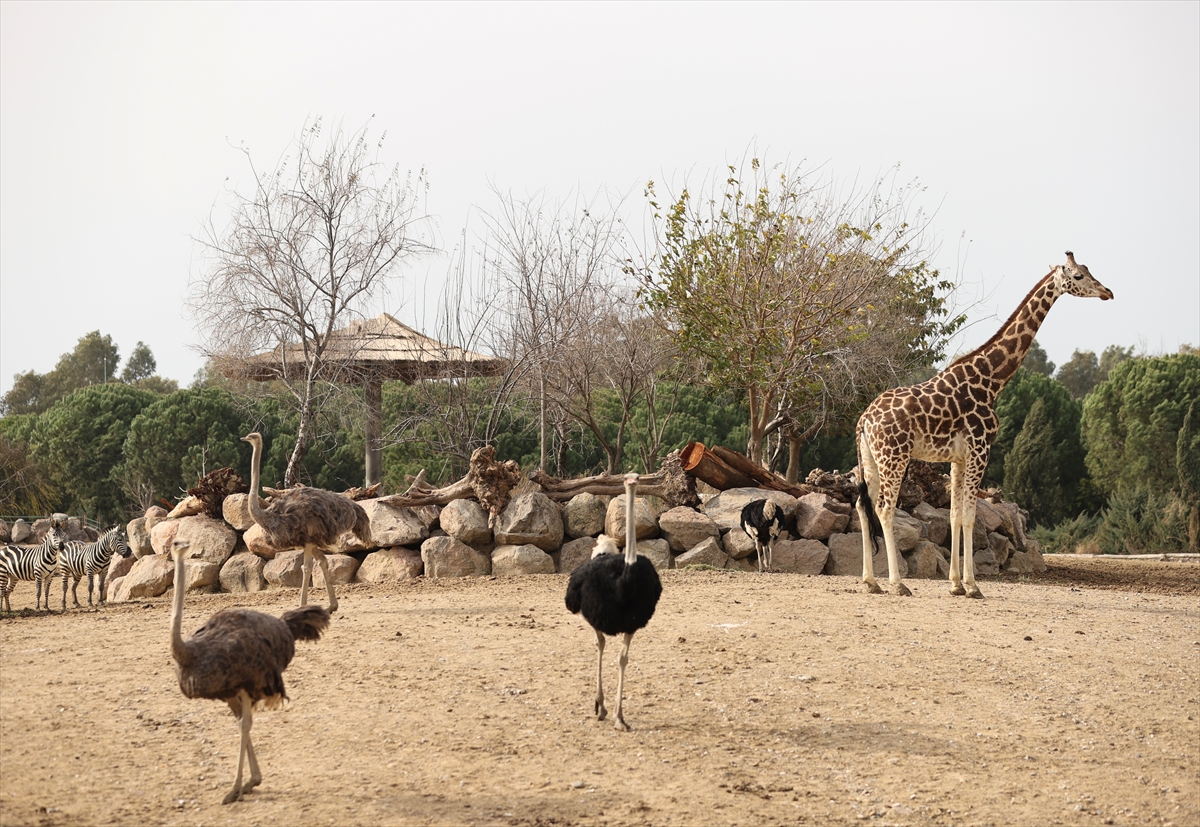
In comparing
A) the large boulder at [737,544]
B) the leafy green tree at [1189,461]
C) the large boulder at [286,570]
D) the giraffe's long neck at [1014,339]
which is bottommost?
the large boulder at [286,570]

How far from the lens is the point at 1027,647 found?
8031 mm

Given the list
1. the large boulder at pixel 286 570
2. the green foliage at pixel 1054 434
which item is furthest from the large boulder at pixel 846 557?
the green foliage at pixel 1054 434

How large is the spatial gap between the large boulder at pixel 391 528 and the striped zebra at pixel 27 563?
2958mm

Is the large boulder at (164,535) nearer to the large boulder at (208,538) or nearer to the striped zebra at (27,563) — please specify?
the large boulder at (208,538)

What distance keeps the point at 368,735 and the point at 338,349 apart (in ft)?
36.2

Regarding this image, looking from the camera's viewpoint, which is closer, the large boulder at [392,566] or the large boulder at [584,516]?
the large boulder at [392,566]

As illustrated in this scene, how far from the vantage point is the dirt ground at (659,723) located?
17.2 ft

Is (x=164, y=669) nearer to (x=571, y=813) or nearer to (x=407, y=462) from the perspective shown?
(x=571, y=813)

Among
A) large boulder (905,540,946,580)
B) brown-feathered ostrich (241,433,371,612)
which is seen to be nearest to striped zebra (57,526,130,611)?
brown-feathered ostrich (241,433,371,612)

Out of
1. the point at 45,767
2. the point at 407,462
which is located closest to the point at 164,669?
the point at 45,767

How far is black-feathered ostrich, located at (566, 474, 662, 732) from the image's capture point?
600cm

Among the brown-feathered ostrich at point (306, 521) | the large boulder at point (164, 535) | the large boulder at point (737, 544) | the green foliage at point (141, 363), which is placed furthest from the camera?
the green foliage at point (141, 363)

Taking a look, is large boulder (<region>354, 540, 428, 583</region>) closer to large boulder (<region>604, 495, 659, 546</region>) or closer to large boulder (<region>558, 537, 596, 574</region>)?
large boulder (<region>558, 537, 596, 574</region>)

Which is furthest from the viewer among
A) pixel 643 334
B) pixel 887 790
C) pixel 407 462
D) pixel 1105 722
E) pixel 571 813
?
pixel 407 462
